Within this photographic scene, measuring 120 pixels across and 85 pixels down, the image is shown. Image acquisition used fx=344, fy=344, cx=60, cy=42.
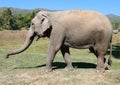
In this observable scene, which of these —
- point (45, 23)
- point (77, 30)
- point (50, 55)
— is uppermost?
point (45, 23)

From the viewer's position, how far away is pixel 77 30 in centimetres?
1176

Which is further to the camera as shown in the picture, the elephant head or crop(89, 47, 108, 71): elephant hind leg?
the elephant head

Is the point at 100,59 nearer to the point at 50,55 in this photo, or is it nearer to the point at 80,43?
the point at 80,43

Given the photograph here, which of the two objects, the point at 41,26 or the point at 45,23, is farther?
the point at 41,26

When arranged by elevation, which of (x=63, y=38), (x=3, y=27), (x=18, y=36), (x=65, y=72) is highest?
(x=63, y=38)

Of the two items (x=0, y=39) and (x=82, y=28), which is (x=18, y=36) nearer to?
(x=0, y=39)

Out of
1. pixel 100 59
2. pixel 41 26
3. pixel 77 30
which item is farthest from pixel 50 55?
pixel 100 59

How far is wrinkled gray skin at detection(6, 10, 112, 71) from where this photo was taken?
11609mm

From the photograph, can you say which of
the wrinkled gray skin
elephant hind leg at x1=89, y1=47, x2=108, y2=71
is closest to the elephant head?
the wrinkled gray skin

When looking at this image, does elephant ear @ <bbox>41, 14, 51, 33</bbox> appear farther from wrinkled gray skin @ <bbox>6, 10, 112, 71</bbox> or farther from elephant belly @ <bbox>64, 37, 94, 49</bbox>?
elephant belly @ <bbox>64, 37, 94, 49</bbox>

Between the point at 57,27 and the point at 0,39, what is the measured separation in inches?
1396

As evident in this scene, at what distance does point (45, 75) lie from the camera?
11453 millimetres

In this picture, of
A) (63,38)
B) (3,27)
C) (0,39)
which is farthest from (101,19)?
(3,27)

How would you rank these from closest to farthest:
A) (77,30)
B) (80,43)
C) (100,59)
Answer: (77,30) < (80,43) < (100,59)
